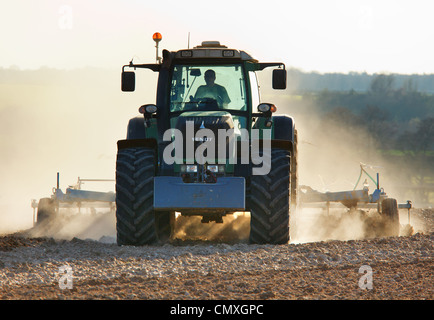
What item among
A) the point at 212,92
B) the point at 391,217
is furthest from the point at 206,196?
the point at 391,217

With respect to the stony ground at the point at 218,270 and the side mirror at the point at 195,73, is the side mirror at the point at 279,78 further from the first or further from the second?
the stony ground at the point at 218,270

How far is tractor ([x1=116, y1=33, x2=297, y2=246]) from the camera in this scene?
1044 centimetres

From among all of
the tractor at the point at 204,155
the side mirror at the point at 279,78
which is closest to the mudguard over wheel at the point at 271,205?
the tractor at the point at 204,155

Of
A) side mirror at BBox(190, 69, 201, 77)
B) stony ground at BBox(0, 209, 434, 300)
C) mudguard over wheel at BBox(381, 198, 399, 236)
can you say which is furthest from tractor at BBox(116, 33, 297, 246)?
mudguard over wheel at BBox(381, 198, 399, 236)

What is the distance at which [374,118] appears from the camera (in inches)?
3063

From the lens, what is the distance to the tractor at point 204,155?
34.2ft

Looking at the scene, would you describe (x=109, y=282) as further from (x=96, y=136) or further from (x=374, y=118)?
(x=374, y=118)

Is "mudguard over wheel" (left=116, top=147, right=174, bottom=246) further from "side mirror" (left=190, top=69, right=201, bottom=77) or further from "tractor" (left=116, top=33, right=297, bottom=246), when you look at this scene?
"side mirror" (left=190, top=69, right=201, bottom=77)

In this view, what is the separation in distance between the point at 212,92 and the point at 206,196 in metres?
2.04

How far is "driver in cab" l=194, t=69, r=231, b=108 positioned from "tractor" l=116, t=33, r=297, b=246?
2 centimetres

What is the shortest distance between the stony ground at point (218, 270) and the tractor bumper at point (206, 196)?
0.56 m
